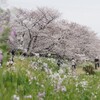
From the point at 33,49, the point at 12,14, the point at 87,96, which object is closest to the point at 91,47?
the point at 33,49

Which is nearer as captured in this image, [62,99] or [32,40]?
[62,99]

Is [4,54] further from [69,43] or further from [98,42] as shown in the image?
[98,42]

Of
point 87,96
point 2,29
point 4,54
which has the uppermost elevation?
point 2,29

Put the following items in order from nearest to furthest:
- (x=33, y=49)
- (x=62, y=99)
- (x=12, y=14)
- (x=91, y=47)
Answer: (x=12, y=14) → (x=62, y=99) → (x=33, y=49) → (x=91, y=47)

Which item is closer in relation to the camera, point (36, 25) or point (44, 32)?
point (44, 32)

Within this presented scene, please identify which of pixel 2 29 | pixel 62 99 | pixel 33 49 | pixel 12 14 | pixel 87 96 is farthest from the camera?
pixel 33 49

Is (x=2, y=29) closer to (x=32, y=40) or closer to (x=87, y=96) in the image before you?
(x=87, y=96)

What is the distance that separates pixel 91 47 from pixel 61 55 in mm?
9561

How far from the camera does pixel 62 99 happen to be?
5.23 meters

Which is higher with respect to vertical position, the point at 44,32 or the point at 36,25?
the point at 36,25

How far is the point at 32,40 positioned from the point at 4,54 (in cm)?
3395

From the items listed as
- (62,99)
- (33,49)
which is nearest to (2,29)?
(62,99)

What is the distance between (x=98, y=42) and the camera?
49.0m

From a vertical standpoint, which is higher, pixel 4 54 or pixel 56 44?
pixel 56 44
